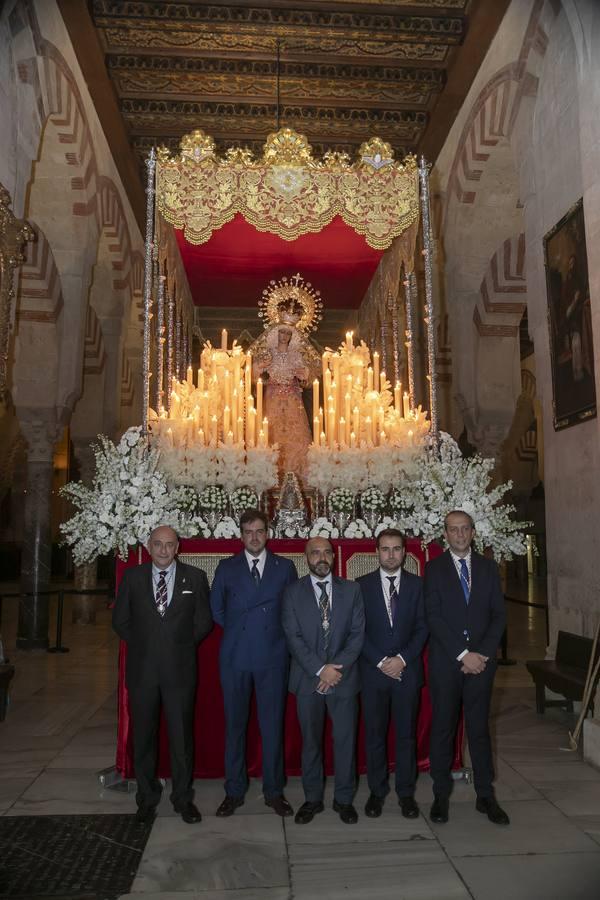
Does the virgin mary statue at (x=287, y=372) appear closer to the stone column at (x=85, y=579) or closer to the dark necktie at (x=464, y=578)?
the dark necktie at (x=464, y=578)

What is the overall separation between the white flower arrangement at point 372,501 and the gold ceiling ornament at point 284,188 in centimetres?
235

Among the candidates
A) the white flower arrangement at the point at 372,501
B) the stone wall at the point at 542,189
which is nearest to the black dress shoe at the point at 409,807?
the white flower arrangement at the point at 372,501

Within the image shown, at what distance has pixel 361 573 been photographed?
14.8ft

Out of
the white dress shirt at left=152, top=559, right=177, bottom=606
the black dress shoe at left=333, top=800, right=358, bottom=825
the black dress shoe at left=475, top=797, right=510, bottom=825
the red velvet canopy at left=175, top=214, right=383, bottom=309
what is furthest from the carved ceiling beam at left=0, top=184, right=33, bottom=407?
the black dress shoe at left=475, top=797, right=510, bottom=825

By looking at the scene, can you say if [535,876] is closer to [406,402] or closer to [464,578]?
[464,578]

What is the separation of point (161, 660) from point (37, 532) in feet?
21.8

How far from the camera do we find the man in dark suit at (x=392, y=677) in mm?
3684

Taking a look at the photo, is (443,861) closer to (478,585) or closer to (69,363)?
(478,585)

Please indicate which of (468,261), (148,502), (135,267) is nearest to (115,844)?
(148,502)

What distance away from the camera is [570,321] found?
573 cm

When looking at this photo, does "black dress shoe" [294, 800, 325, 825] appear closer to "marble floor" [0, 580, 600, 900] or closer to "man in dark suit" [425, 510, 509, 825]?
"marble floor" [0, 580, 600, 900]

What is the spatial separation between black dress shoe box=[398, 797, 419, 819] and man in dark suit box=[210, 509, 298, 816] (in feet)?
→ 1.88

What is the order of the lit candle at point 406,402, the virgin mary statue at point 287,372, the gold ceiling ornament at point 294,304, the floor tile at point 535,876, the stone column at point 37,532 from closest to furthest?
the floor tile at point 535,876 → the lit candle at point 406,402 → the virgin mary statue at point 287,372 → the gold ceiling ornament at point 294,304 → the stone column at point 37,532

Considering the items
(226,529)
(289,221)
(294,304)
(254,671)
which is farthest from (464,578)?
(294,304)
